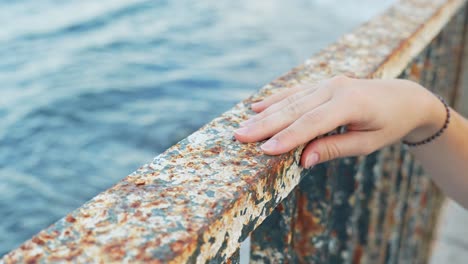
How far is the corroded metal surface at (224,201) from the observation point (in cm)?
88

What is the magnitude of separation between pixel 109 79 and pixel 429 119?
6018mm

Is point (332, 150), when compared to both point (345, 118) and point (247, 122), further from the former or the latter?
point (247, 122)

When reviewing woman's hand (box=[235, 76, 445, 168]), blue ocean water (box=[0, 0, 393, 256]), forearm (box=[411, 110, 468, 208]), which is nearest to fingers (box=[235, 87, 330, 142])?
woman's hand (box=[235, 76, 445, 168])

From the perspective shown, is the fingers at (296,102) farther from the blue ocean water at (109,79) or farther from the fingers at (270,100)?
the blue ocean water at (109,79)

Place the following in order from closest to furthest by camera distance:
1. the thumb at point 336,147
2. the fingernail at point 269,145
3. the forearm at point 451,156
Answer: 1. the fingernail at point 269,145
2. the thumb at point 336,147
3. the forearm at point 451,156

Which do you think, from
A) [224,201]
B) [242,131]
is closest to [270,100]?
[242,131]

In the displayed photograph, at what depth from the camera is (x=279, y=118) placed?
50.9 inches

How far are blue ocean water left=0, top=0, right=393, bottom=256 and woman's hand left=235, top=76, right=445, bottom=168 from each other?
149 inches

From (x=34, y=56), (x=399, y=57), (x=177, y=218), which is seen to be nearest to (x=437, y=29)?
(x=399, y=57)

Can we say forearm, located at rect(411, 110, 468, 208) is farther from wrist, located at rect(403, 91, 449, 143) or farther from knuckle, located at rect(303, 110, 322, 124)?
knuckle, located at rect(303, 110, 322, 124)

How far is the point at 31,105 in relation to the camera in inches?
247

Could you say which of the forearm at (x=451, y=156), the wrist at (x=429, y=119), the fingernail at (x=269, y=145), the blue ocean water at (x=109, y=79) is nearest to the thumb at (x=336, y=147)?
the fingernail at (x=269, y=145)

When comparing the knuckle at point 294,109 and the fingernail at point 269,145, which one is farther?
the knuckle at point 294,109

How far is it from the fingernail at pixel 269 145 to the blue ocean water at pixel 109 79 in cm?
386
